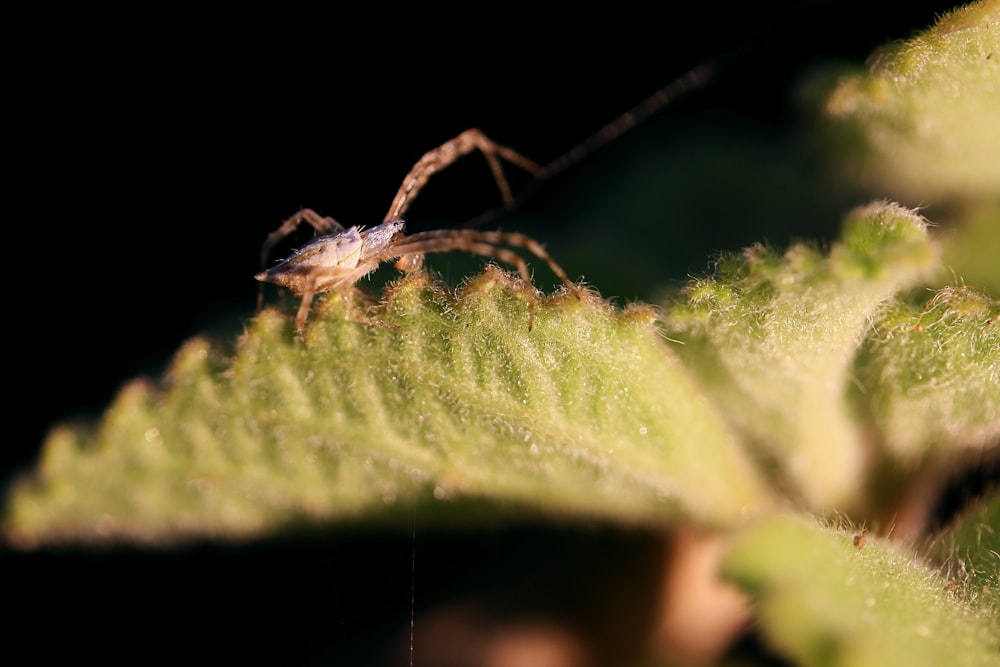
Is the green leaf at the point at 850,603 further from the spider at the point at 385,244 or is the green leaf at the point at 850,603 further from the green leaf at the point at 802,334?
the spider at the point at 385,244

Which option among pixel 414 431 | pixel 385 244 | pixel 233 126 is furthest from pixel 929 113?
pixel 233 126

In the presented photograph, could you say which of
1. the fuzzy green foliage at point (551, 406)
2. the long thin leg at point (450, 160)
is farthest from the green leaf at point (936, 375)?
the long thin leg at point (450, 160)

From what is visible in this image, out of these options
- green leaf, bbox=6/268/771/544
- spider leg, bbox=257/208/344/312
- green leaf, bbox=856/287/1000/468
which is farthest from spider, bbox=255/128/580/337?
green leaf, bbox=856/287/1000/468

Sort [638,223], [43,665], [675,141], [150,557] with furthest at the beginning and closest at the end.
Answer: [675,141] < [638,223] < [43,665] < [150,557]

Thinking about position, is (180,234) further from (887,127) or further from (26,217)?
(887,127)

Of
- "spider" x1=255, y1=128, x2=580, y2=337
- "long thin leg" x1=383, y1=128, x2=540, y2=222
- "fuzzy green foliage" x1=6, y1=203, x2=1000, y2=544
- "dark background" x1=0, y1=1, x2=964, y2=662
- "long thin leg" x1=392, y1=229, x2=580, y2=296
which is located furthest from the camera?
"dark background" x1=0, y1=1, x2=964, y2=662

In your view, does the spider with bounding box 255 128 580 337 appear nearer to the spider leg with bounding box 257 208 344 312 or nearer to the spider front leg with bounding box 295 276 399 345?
the spider leg with bounding box 257 208 344 312

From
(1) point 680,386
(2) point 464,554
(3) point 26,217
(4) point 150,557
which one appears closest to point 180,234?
(3) point 26,217
